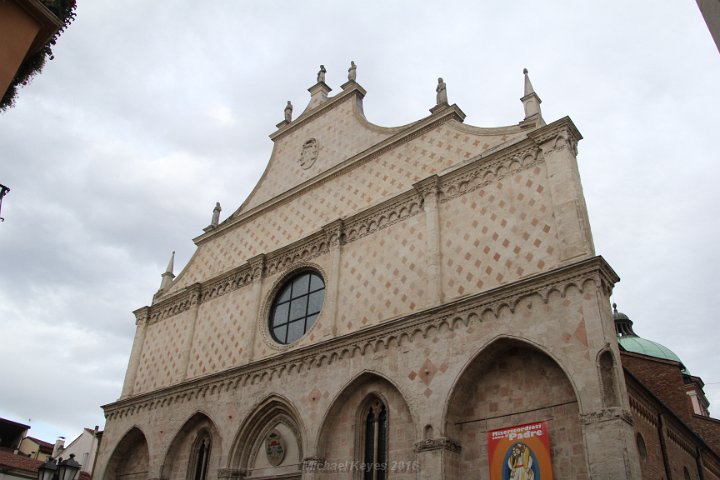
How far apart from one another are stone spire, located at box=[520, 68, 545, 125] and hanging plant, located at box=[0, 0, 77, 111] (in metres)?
9.35

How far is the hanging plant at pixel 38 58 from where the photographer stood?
7757mm

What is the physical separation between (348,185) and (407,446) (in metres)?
7.61

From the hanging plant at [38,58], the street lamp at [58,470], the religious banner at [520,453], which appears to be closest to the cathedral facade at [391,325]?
the religious banner at [520,453]

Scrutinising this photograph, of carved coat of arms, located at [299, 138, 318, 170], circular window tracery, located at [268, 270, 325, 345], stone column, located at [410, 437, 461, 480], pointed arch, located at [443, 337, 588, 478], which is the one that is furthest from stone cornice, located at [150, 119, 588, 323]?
stone column, located at [410, 437, 461, 480]

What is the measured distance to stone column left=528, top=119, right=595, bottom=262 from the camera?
37.2ft

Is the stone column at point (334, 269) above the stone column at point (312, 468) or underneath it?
above

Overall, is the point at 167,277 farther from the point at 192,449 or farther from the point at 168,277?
the point at 192,449

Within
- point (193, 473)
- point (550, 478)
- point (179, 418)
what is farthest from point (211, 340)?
point (550, 478)

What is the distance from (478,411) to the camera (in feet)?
38.7

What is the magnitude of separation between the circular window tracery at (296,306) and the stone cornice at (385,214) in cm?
59

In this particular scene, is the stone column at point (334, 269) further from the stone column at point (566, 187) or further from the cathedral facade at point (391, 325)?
Result: the stone column at point (566, 187)

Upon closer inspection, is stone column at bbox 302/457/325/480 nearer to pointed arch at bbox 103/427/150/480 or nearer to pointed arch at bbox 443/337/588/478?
pointed arch at bbox 443/337/588/478

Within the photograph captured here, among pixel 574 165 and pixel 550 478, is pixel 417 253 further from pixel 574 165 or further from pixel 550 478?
pixel 550 478

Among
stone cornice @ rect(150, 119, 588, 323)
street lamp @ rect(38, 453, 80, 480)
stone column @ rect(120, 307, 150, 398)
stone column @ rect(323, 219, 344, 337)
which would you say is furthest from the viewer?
stone column @ rect(120, 307, 150, 398)
